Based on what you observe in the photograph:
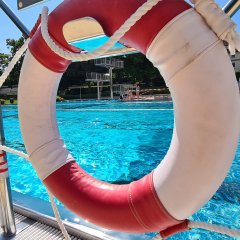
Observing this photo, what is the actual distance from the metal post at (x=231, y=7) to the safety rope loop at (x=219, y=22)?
218mm

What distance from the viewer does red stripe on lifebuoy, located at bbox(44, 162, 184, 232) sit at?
773 millimetres

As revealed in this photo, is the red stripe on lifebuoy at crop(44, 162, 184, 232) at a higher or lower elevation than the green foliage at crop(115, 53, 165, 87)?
lower

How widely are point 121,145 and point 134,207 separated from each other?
3.53 meters

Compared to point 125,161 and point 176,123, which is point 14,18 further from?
point 125,161

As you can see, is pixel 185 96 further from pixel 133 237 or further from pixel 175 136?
pixel 133 237

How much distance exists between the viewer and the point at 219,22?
68 centimetres

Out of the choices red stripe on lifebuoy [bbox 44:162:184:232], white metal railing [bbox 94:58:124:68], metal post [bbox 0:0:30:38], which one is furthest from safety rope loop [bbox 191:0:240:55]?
white metal railing [bbox 94:58:124:68]

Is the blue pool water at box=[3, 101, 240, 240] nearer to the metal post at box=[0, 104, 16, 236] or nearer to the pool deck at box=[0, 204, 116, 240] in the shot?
the pool deck at box=[0, 204, 116, 240]

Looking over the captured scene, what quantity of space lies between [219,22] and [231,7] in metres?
0.27

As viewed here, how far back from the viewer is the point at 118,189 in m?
0.86

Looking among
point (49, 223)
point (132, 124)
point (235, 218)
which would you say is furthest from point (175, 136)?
point (132, 124)

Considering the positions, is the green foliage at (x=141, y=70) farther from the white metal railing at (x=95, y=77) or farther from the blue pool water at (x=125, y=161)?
the blue pool water at (x=125, y=161)

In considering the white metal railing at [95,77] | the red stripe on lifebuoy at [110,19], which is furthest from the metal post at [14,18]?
the white metal railing at [95,77]

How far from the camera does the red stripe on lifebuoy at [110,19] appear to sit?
719mm
